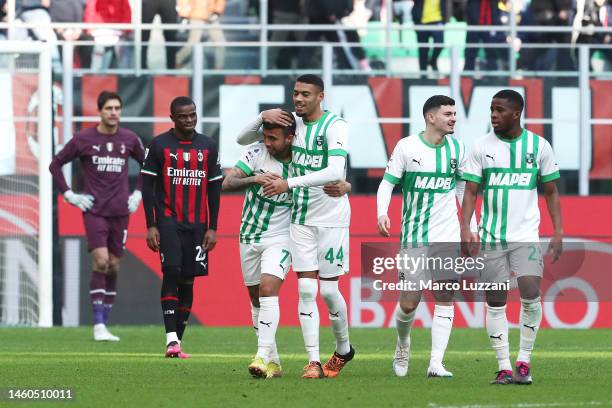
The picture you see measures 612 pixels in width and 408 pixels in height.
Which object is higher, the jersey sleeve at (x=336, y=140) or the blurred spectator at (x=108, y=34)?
the blurred spectator at (x=108, y=34)

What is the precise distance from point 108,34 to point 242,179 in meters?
9.39

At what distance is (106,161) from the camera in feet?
48.2

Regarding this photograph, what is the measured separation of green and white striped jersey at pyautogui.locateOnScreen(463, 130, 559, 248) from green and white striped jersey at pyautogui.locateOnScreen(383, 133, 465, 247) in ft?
1.32

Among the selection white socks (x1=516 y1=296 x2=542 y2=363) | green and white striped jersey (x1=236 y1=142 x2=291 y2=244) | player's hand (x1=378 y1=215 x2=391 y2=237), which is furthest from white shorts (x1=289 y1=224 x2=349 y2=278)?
white socks (x1=516 y1=296 x2=542 y2=363)

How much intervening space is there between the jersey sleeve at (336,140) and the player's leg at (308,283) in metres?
0.56

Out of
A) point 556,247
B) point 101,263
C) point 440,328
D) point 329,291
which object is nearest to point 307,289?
point 329,291

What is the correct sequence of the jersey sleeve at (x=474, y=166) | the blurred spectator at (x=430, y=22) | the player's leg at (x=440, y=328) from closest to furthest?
1. the jersey sleeve at (x=474, y=166)
2. the player's leg at (x=440, y=328)
3. the blurred spectator at (x=430, y=22)

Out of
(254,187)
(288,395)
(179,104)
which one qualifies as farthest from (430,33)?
(288,395)

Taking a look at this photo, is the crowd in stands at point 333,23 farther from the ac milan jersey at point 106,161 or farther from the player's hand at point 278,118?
the player's hand at point 278,118

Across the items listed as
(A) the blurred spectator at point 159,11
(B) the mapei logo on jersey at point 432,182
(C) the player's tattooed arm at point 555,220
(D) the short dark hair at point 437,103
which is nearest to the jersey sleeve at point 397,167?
(B) the mapei logo on jersey at point 432,182

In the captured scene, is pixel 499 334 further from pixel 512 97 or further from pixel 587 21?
pixel 587 21

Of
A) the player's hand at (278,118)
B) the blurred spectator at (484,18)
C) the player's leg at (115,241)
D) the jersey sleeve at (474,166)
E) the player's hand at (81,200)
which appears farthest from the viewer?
the blurred spectator at (484,18)

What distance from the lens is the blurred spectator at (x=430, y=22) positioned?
1886 cm

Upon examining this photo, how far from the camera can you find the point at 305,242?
10102 mm
